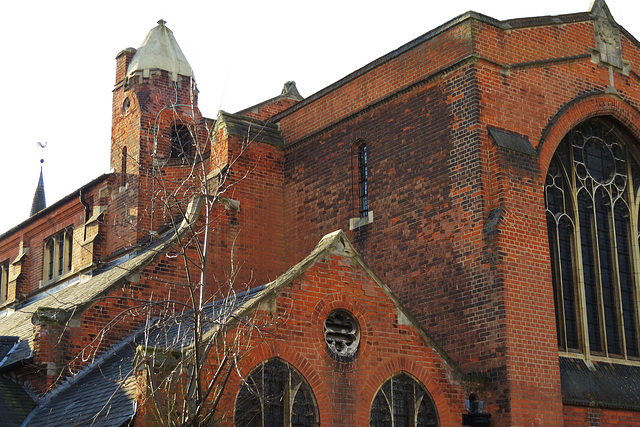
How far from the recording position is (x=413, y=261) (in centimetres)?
1817

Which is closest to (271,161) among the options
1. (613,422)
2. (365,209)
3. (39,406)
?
(365,209)

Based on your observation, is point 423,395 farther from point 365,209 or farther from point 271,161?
point 271,161

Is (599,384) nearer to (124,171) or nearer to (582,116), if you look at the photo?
(582,116)

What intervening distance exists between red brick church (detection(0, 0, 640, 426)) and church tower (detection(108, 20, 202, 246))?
2.09 meters

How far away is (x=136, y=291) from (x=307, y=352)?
573cm

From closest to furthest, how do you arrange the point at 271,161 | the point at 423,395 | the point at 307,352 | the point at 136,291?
the point at 307,352 < the point at 423,395 < the point at 136,291 < the point at 271,161

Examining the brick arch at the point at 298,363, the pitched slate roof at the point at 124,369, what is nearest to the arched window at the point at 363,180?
the pitched slate roof at the point at 124,369

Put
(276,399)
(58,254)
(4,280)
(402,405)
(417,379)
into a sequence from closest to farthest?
(276,399)
(402,405)
(417,379)
(58,254)
(4,280)

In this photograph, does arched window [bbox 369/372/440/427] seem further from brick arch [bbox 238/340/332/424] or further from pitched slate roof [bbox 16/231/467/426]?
brick arch [bbox 238/340/332/424]

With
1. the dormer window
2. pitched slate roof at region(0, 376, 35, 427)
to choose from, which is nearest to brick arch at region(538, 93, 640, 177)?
pitched slate roof at region(0, 376, 35, 427)

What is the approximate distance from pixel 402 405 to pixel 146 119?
48.1ft

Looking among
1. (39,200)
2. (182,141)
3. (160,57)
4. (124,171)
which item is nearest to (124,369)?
(124,171)

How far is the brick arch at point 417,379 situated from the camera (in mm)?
14062

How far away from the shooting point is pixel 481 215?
55.1 feet
